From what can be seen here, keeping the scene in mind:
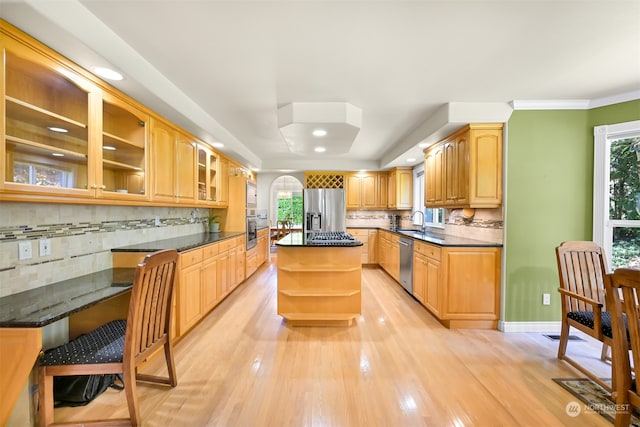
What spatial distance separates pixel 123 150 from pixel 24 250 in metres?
0.93

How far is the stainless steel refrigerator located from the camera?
5.10 meters

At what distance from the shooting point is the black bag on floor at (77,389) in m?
1.71

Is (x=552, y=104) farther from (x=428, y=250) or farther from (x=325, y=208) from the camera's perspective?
(x=325, y=208)

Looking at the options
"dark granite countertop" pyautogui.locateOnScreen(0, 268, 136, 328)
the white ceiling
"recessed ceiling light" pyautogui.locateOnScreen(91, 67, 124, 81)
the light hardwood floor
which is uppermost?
the white ceiling

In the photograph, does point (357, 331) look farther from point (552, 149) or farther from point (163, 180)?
point (552, 149)

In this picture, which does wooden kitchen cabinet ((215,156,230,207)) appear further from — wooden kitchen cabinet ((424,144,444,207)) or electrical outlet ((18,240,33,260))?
wooden kitchen cabinet ((424,144,444,207))

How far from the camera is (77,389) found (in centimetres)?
175

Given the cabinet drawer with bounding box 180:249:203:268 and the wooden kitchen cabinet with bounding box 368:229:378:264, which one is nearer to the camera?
the cabinet drawer with bounding box 180:249:203:268

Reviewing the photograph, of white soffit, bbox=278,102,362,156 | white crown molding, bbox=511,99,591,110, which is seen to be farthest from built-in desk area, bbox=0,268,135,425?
white crown molding, bbox=511,99,591,110

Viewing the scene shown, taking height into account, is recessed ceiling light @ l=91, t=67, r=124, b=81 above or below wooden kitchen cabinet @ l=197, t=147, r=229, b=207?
above

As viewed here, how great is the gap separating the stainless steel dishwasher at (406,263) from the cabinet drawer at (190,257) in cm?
280

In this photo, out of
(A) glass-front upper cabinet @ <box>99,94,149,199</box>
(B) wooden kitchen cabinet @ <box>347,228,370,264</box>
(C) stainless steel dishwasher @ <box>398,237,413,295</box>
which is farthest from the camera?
(B) wooden kitchen cabinet @ <box>347,228,370,264</box>

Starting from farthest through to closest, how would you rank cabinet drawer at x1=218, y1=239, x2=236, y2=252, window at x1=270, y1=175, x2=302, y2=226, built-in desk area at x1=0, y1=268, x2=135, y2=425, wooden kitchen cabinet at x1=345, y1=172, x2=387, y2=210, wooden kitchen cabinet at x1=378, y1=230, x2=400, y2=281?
window at x1=270, y1=175, x2=302, y2=226 < wooden kitchen cabinet at x1=345, y1=172, x2=387, y2=210 < wooden kitchen cabinet at x1=378, y1=230, x2=400, y2=281 < cabinet drawer at x1=218, y1=239, x2=236, y2=252 < built-in desk area at x1=0, y1=268, x2=135, y2=425

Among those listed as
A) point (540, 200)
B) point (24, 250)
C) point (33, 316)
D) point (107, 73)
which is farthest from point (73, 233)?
point (540, 200)
